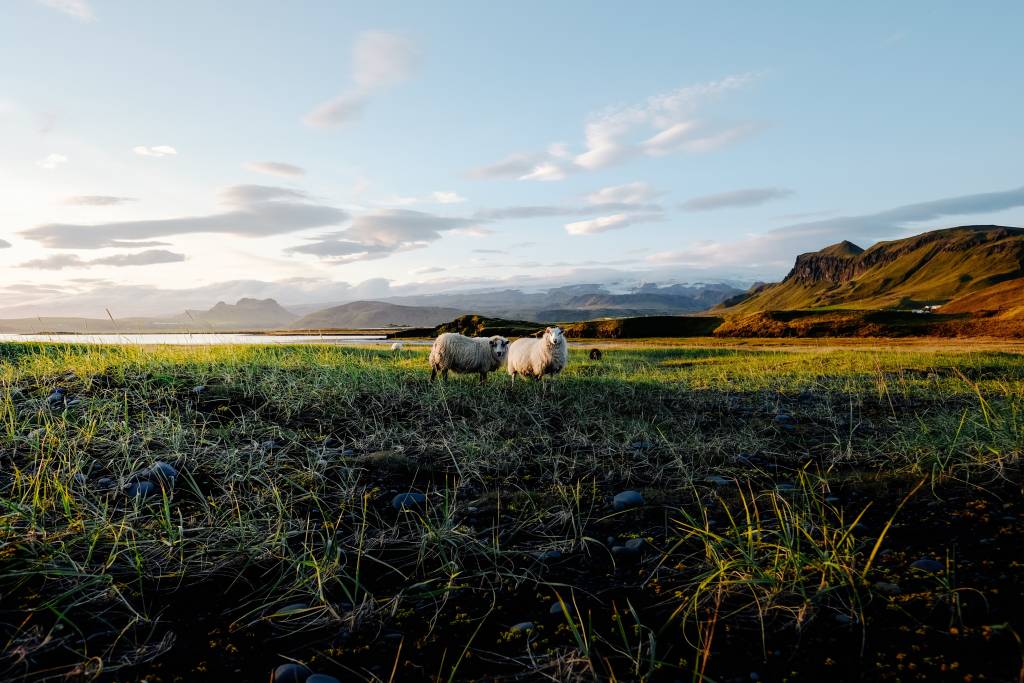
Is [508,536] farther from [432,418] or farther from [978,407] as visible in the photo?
[978,407]

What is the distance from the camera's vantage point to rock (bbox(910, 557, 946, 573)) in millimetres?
2669

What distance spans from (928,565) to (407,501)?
11.3ft

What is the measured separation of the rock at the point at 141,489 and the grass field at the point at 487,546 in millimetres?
31

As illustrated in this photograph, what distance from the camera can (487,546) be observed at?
3.20 m

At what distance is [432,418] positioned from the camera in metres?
7.00

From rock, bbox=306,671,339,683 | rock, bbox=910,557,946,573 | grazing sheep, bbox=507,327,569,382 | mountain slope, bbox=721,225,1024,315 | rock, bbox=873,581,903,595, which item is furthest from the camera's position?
mountain slope, bbox=721,225,1024,315

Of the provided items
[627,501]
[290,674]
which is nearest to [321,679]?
[290,674]

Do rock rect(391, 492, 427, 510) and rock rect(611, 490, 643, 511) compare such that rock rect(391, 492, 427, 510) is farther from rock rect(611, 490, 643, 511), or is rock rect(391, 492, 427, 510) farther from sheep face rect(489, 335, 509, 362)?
sheep face rect(489, 335, 509, 362)

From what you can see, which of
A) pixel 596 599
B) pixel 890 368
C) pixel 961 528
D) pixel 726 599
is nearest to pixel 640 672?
pixel 596 599

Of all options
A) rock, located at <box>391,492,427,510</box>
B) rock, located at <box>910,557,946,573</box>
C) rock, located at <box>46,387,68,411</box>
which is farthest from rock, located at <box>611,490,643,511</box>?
rock, located at <box>46,387,68,411</box>

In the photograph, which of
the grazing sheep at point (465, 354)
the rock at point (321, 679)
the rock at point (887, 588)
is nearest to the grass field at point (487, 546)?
the rock at point (887, 588)

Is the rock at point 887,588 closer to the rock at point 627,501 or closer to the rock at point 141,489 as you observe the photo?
the rock at point 627,501

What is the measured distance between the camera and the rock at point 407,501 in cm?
402

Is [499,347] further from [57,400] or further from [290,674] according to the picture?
[290,674]
